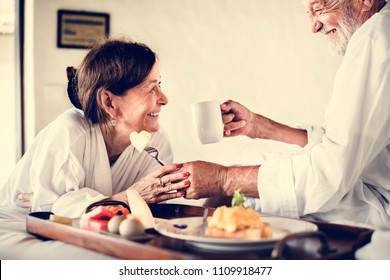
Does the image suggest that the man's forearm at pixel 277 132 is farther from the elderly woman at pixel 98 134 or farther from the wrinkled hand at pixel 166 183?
the wrinkled hand at pixel 166 183

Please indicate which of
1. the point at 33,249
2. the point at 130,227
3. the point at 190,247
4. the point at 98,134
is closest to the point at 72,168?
the point at 98,134

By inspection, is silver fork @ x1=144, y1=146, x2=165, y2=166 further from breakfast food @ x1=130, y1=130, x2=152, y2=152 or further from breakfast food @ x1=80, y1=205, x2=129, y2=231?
breakfast food @ x1=80, y1=205, x2=129, y2=231

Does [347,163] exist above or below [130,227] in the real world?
above

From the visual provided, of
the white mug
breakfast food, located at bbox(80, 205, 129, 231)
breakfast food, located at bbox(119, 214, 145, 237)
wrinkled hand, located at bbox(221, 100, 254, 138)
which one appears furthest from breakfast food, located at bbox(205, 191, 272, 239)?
wrinkled hand, located at bbox(221, 100, 254, 138)

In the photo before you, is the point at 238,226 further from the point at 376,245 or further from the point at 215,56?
the point at 215,56

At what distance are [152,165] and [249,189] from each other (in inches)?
17.7

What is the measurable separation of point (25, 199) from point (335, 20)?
107cm

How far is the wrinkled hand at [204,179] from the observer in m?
1.44

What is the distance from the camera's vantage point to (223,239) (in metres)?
1.01

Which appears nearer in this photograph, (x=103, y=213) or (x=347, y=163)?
(x=103, y=213)

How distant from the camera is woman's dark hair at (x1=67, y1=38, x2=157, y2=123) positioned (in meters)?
1.67

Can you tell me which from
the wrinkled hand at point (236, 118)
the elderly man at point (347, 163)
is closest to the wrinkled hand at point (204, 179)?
the elderly man at point (347, 163)

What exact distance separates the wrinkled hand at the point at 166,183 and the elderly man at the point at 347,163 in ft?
0.07
